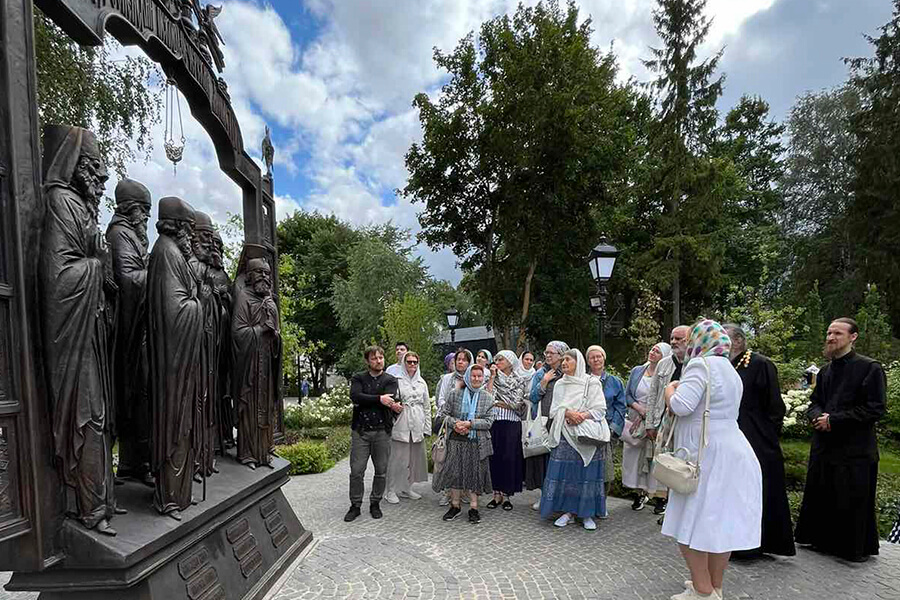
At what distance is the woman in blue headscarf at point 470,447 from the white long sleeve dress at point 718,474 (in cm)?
264

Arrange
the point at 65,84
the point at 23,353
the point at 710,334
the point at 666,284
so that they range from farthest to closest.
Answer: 1. the point at 666,284
2. the point at 65,84
3. the point at 710,334
4. the point at 23,353

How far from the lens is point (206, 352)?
3.85 metres

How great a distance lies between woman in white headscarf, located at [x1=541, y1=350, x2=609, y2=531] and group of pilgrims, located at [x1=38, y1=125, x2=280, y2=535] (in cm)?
323

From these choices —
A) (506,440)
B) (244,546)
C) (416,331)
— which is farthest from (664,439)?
(416,331)

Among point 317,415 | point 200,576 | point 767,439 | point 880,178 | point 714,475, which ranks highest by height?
point 880,178

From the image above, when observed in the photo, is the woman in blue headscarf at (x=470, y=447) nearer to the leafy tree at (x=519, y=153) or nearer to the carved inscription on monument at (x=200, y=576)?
the carved inscription on monument at (x=200, y=576)

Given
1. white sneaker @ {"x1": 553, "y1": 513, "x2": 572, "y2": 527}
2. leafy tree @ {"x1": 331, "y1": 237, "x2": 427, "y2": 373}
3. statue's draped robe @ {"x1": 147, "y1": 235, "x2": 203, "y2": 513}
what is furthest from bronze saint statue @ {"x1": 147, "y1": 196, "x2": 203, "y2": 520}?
leafy tree @ {"x1": 331, "y1": 237, "x2": 427, "y2": 373}

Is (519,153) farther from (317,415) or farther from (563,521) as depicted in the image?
(563,521)

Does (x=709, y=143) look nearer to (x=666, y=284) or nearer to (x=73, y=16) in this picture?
(x=666, y=284)

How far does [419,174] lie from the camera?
23.1 m

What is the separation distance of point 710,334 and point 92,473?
4004mm

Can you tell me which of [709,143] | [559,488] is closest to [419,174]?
[709,143]

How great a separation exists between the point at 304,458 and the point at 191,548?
5.97m

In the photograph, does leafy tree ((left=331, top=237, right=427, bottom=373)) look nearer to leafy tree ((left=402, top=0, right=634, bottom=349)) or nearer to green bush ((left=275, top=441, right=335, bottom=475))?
leafy tree ((left=402, top=0, right=634, bottom=349))
